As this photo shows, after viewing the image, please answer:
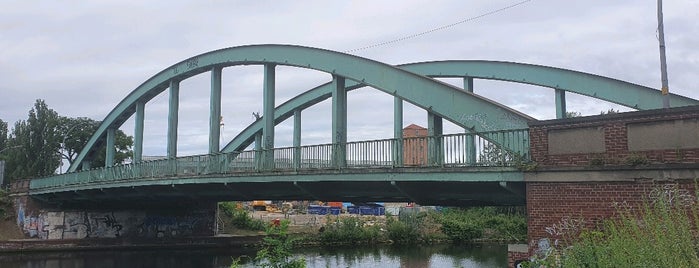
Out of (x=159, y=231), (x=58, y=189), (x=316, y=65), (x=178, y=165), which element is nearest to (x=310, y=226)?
(x=159, y=231)

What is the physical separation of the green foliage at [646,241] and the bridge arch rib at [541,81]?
853cm

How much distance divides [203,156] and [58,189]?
56.1 feet

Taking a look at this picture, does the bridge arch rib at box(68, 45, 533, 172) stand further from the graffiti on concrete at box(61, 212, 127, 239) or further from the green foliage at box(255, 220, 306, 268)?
the graffiti on concrete at box(61, 212, 127, 239)

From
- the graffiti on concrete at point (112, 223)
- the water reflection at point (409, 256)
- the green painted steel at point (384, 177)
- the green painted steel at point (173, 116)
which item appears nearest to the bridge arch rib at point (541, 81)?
the green painted steel at point (173, 116)

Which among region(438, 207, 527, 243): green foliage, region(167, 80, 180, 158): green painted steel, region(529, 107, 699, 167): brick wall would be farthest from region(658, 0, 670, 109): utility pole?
region(438, 207, 527, 243): green foliage

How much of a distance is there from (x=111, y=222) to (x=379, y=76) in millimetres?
29162

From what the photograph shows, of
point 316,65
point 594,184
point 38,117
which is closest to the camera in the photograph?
point 594,184

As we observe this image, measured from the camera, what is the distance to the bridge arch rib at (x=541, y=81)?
17.3 metres

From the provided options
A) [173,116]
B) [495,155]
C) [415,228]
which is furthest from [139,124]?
[495,155]

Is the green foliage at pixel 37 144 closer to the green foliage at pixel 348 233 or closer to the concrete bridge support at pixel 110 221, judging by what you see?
the concrete bridge support at pixel 110 221

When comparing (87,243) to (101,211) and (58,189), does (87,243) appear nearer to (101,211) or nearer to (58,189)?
(101,211)

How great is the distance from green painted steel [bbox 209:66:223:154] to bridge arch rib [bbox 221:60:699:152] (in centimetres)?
376

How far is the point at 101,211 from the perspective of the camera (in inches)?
1539

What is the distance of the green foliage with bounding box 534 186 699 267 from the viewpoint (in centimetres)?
681
